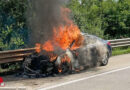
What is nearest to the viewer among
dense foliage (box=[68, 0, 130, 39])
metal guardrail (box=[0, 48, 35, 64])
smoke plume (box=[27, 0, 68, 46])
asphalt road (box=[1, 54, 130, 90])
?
asphalt road (box=[1, 54, 130, 90])

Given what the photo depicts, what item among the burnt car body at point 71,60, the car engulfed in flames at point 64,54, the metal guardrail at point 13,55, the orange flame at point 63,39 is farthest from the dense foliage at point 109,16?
the metal guardrail at point 13,55

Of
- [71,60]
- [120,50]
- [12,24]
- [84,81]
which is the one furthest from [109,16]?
[84,81]

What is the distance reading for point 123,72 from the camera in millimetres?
9406

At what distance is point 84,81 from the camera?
8016 millimetres

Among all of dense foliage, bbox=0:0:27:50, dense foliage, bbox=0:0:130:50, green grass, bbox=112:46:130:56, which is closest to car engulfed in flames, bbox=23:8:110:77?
dense foliage, bbox=0:0:27:50

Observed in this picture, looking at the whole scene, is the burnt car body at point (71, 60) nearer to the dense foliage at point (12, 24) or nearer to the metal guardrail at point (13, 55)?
the metal guardrail at point (13, 55)

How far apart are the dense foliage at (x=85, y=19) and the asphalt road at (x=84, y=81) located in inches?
140

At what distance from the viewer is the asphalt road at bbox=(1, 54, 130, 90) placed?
7.27 metres

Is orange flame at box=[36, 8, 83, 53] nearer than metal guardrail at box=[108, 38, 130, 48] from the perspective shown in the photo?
Yes

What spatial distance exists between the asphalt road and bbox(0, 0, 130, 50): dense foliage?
3.55 m

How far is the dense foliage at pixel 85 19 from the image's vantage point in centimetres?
1200

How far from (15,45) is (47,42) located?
2968mm

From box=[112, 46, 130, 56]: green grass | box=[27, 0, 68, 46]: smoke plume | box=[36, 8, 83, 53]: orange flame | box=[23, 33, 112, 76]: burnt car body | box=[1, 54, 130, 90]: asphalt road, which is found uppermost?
box=[27, 0, 68, 46]: smoke plume

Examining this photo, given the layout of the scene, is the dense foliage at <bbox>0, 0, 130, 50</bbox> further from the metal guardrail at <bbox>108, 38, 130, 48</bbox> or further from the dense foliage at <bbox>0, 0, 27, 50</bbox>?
the metal guardrail at <bbox>108, 38, 130, 48</bbox>
